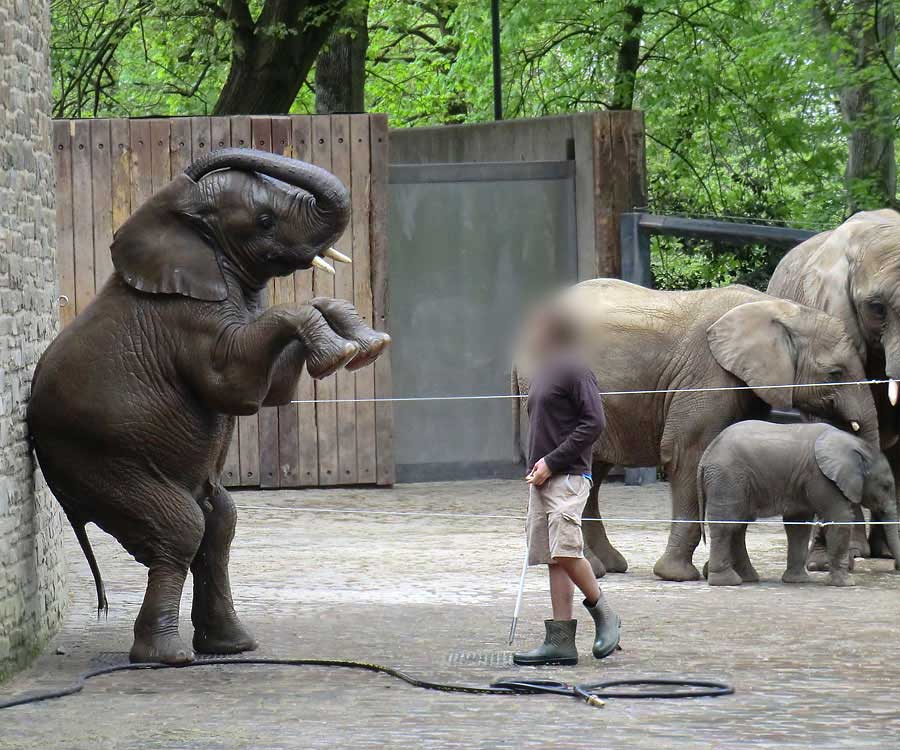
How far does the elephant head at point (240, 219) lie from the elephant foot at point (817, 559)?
186 inches

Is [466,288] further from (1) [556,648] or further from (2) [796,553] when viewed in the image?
(1) [556,648]

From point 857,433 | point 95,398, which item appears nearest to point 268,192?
point 95,398

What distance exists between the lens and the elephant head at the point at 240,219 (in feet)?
28.0

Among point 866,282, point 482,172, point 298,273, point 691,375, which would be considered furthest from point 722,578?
point 482,172

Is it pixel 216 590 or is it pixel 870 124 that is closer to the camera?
pixel 216 590

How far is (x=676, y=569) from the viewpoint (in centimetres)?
1120

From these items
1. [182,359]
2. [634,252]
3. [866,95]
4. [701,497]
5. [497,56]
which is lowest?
[701,497]

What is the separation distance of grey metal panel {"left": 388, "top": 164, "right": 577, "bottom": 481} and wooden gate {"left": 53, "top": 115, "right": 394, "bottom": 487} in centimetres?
112

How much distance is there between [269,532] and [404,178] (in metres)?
4.78

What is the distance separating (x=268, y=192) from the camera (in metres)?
8.66

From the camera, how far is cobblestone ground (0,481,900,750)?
671cm

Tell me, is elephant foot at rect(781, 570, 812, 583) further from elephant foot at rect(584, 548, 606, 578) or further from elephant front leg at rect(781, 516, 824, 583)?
elephant foot at rect(584, 548, 606, 578)

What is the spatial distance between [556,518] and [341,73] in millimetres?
14344

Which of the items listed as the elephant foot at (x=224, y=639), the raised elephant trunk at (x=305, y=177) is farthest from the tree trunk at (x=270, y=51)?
the elephant foot at (x=224, y=639)
